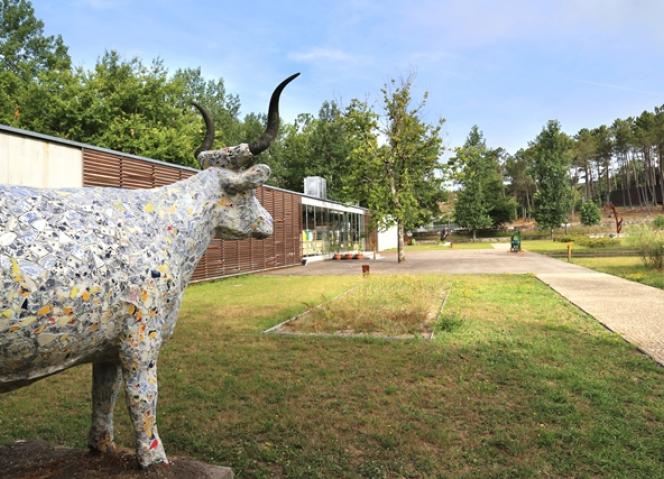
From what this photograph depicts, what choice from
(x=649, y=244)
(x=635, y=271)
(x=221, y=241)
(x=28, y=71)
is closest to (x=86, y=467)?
(x=221, y=241)

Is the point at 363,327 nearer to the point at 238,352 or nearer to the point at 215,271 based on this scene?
the point at 238,352

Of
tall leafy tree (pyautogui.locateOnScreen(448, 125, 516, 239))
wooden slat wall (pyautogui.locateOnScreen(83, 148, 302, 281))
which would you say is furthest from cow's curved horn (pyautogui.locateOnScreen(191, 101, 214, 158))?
tall leafy tree (pyautogui.locateOnScreen(448, 125, 516, 239))

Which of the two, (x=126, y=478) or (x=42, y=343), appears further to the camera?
(x=126, y=478)

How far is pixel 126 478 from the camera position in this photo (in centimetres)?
228

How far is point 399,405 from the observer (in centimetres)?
434

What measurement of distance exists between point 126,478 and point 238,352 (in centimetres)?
398

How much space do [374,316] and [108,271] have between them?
6.23 metres

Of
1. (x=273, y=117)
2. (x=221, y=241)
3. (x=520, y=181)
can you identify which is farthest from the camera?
(x=520, y=181)

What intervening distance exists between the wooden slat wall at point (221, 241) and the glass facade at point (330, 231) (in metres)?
1.61

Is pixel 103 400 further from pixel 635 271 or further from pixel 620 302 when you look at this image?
pixel 635 271

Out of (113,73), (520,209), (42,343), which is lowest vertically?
(42,343)

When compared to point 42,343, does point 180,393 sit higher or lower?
lower

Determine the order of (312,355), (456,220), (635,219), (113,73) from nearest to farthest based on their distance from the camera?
(312,355) < (113,73) < (456,220) < (635,219)

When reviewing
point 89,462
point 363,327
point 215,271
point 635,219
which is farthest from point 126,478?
point 635,219
